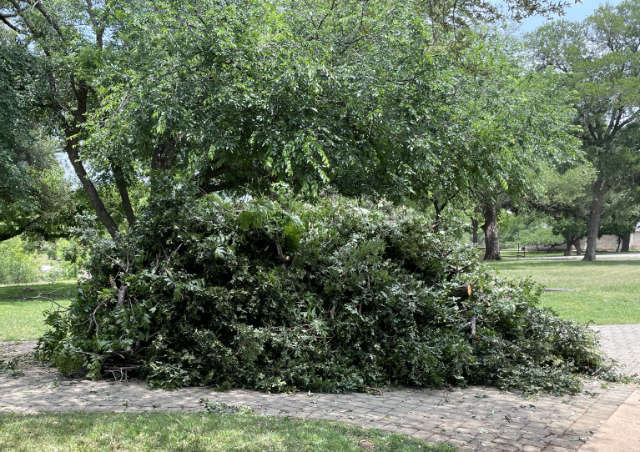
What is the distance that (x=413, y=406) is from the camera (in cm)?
547

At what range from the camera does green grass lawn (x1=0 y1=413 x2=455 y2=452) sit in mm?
3742

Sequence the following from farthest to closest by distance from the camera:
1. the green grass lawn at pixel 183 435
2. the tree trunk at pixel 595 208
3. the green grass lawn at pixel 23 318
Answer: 1. the tree trunk at pixel 595 208
2. the green grass lawn at pixel 23 318
3. the green grass lawn at pixel 183 435

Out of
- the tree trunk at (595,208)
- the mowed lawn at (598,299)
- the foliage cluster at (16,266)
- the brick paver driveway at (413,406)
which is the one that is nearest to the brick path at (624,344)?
the mowed lawn at (598,299)

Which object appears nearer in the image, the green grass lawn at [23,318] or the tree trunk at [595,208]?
the green grass lawn at [23,318]

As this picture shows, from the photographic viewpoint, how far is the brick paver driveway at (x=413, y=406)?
14.9 ft

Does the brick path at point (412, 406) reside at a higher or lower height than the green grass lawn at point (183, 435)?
lower

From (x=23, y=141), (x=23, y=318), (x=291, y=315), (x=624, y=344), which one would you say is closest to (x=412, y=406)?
(x=291, y=315)

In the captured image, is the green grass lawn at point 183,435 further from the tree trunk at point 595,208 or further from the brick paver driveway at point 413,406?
the tree trunk at point 595,208

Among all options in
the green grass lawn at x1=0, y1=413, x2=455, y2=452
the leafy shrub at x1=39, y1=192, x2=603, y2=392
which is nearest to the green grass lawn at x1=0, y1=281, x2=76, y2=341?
the leafy shrub at x1=39, y1=192, x2=603, y2=392

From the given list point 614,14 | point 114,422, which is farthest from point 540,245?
point 114,422

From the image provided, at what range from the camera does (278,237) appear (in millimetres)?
7098

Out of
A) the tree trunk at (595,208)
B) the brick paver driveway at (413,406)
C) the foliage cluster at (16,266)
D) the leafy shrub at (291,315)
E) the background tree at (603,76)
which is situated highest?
the background tree at (603,76)

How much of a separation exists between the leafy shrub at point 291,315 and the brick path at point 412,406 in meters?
0.31

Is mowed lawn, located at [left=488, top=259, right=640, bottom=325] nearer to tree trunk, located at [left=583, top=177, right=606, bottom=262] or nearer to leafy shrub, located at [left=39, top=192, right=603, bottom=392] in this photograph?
leafy shrub, located at [left=39, top=192, right=603, bottom=392]
